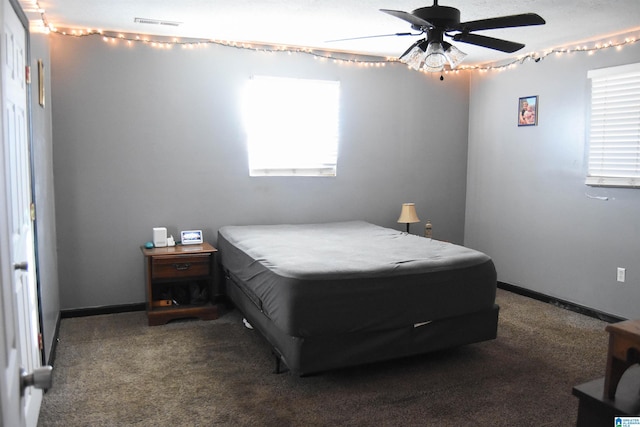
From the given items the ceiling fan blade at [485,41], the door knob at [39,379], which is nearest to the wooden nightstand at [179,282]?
the ceiling fan blade at [485,41]

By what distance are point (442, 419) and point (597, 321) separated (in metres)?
2.42

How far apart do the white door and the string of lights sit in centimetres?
131

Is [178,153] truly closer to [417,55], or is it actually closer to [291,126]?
[291,126]

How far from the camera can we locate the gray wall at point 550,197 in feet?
13.9

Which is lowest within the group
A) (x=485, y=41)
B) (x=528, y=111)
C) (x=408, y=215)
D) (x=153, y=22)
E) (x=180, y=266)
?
(x=180, y=266)

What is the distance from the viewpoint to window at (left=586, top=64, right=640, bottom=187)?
4035mm

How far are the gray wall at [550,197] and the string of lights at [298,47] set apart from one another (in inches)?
2.5

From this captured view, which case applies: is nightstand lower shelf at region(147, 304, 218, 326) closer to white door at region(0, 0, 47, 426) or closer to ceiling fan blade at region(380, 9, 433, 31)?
white door at region(0, 0, 47, 426)

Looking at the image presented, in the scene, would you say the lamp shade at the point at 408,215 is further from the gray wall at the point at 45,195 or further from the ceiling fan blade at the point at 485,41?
the gray wall at the point at 45,195

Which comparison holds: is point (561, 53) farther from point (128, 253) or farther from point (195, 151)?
point (128, 253)

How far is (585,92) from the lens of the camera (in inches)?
174

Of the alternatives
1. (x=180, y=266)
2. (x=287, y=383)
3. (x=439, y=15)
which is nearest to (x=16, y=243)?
(x=287, y=383)

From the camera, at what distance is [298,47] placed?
4840 mm

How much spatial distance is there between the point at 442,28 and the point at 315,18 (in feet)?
4.54
